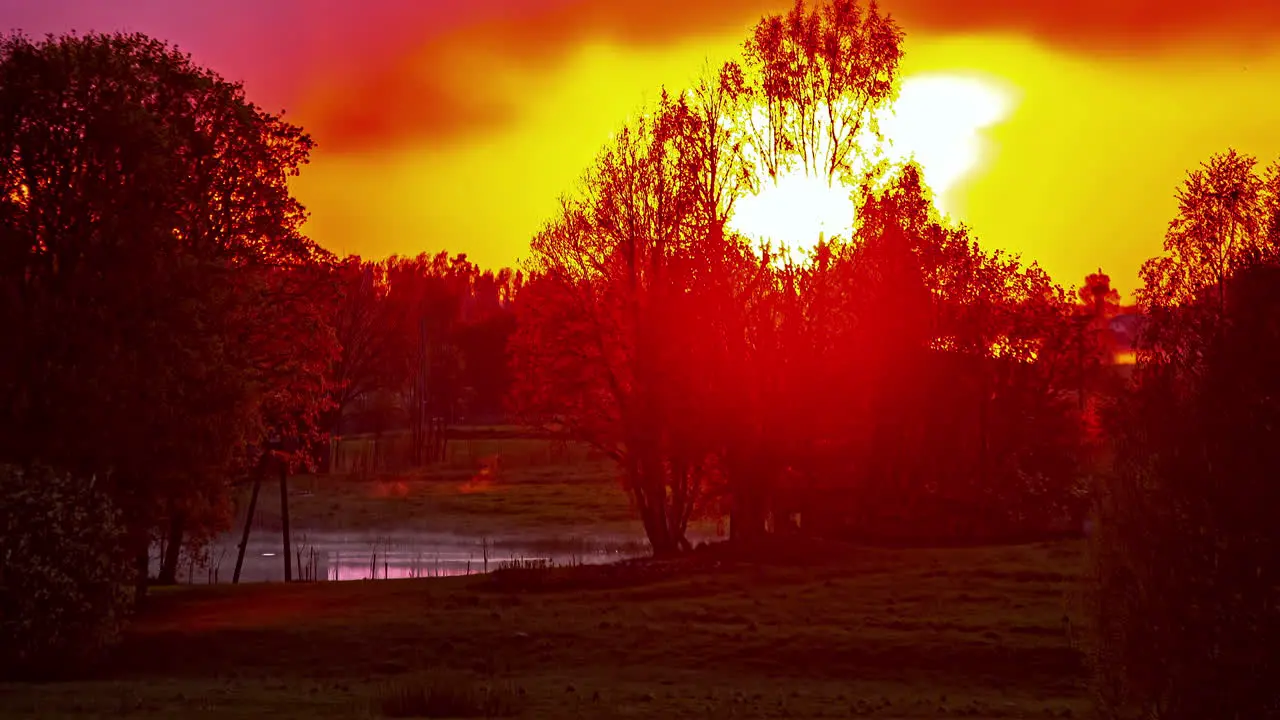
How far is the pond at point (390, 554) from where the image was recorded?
7756cm

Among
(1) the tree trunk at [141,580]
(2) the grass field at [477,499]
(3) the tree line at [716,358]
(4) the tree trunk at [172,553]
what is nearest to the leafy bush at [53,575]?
(3) the tree line at [716,358]

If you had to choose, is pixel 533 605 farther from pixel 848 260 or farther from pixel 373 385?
pixel 373 385

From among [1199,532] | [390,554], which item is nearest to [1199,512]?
[1199,532]

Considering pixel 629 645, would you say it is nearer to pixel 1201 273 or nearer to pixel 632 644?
pixel 632 644

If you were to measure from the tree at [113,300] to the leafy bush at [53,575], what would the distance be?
2.63 metres

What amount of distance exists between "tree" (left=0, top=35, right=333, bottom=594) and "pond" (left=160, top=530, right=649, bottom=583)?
2345cm

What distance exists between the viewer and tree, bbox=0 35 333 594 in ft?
155

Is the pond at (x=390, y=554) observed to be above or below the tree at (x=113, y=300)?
below

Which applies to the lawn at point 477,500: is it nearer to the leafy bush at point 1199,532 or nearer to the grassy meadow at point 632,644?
the grassy meadow at point 632,644

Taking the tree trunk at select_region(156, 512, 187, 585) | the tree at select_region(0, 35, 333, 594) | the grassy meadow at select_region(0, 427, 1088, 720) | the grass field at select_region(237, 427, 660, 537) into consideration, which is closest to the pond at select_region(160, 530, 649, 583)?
the grass field at select_region(237, 427, 660, 537)

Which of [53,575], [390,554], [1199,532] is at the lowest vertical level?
[390,554]

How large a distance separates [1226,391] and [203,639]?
33.0m

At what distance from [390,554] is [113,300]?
4213cm

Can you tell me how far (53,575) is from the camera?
135ft
